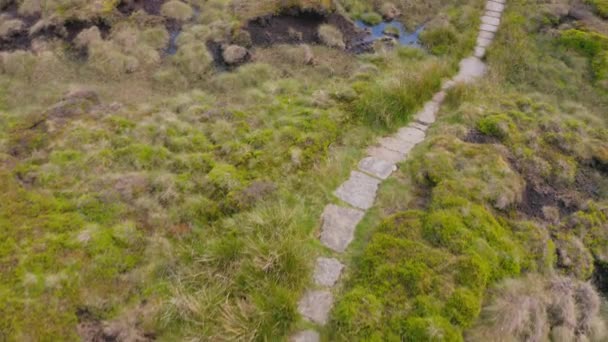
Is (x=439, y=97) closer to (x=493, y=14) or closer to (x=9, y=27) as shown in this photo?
(x=493, y=14)

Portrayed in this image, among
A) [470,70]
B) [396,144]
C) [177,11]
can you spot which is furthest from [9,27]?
[470,70]

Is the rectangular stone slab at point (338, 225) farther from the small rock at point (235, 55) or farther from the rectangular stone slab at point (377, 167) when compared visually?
the small rock at point (235, 55)

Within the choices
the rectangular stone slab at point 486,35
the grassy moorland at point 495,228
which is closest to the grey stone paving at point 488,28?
the rectangular stone slab at point 486,35

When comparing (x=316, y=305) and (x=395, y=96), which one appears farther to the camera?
(x=395, y=96)

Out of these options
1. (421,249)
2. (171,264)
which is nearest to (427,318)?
(421,249)

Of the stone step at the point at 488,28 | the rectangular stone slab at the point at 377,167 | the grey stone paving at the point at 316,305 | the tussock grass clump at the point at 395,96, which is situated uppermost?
the stone step at the point at 488,28

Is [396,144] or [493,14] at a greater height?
[493,14]
